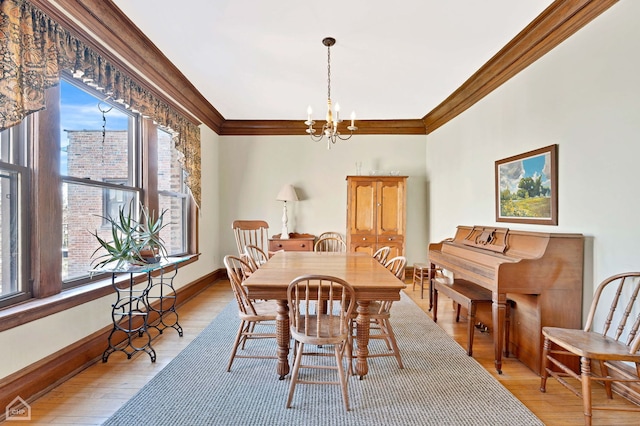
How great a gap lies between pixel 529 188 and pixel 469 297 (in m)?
1.18

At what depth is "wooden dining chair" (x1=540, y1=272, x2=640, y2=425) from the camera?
1.71 meters

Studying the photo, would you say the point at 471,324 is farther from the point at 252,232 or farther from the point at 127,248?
the point at 252,232

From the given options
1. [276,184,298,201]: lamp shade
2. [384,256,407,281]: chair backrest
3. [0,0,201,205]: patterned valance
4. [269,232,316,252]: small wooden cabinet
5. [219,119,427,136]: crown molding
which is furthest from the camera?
[219,119,427,136]: crown molding

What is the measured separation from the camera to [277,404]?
192cm

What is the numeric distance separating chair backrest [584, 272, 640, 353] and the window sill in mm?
3559

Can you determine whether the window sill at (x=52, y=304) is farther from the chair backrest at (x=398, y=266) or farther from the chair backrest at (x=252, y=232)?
the chair backrest at (x=398, y=266)

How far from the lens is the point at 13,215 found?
6.47ft

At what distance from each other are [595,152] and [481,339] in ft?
6.13

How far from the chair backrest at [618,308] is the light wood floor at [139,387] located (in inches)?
17.6

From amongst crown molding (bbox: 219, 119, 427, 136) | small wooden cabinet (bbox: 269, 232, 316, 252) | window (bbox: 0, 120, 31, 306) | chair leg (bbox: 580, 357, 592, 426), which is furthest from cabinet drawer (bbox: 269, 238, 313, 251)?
chair leg (bbox: 580, 357, 592, 426)

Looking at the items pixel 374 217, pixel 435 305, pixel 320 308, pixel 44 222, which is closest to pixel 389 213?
pixel 374 217

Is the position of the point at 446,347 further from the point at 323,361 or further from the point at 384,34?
the point at 384,34

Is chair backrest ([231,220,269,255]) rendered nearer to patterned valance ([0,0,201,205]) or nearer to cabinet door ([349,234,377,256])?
cabinet door ([349,234,377,256])

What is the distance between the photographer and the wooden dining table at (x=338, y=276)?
6.45ft
